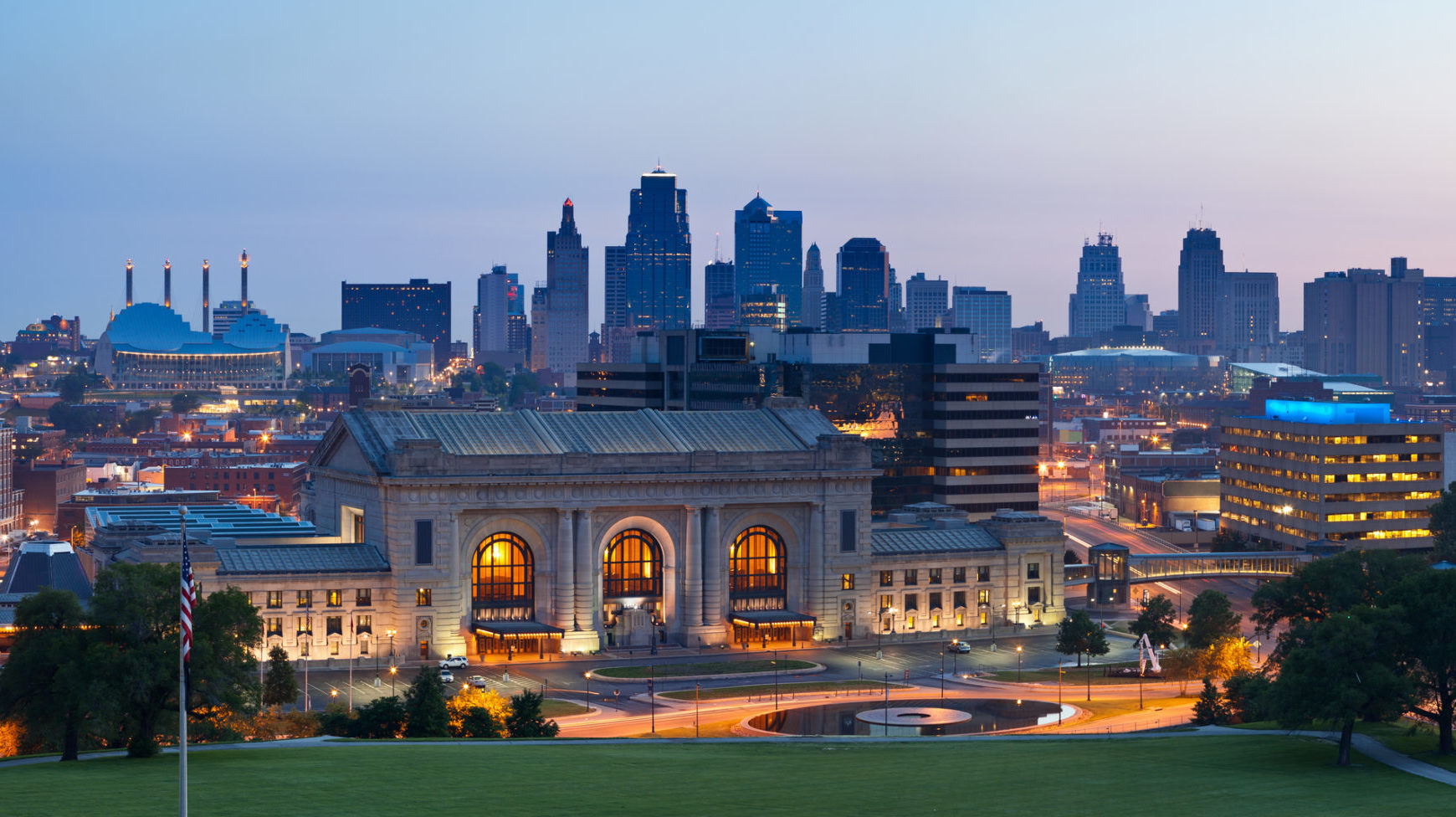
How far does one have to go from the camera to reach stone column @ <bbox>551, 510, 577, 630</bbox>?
163 m

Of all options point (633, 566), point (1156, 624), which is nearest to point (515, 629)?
point (633, 566)

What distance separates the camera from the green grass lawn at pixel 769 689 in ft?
470

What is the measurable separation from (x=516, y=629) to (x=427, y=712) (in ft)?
154

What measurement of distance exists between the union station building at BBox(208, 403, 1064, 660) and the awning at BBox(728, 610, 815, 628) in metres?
0.26

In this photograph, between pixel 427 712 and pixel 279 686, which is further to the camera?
pixel 279 686

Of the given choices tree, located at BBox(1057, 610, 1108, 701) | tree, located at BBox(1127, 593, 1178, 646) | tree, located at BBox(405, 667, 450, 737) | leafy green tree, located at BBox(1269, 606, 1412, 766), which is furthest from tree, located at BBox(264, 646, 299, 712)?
tree, located at BBox(1127, 593, 1178, 646)

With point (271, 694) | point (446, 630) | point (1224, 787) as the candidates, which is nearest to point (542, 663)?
point (446, 630)

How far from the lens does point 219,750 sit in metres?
97.0

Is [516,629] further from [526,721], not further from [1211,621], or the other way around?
[1211,621]

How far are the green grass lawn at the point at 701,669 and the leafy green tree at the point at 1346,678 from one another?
56.7 metres

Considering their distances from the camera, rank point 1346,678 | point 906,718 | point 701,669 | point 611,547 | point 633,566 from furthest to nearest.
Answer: point 633,566 → point 611,547 → point 701,669 → point 906,718 → point 1346,678

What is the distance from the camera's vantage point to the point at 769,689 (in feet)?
480

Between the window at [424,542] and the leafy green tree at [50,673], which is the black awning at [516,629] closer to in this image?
the window at [424,542]

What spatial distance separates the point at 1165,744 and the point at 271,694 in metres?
53.8
